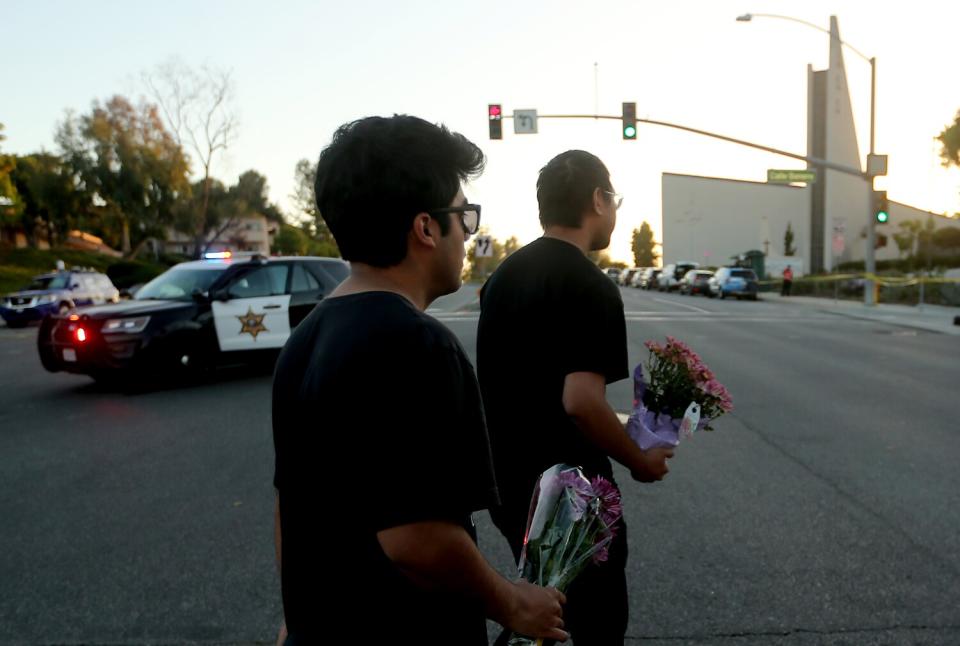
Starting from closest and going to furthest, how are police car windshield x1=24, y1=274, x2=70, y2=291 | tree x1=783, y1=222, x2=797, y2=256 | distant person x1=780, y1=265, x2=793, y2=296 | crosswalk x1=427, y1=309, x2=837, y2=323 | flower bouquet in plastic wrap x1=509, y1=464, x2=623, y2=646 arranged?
flower bouquet in plastic wrap x1=509, y1=464, x2=623, y2=646 < crosswalk x1=427, y1=309, x2=837, y2=323 < police car windshield x1=24, y1=274, x2=70, y2=291 < distant person x1=780, y1=265, x2=793, y2=296 < tree x1=783, y1=222, x2=797, y2=256

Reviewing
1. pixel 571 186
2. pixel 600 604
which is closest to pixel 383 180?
pixel 571 186

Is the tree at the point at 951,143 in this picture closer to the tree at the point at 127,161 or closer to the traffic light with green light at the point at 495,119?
the traffic light with green light at the point at 495,119

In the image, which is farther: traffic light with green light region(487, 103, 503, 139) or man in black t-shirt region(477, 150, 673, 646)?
traffic light with green light region(487, 103, 503, 139)

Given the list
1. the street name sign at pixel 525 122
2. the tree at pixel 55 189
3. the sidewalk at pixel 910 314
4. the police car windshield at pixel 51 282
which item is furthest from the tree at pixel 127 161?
the sidewalk at pixel 910 314

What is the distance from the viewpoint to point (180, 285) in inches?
450

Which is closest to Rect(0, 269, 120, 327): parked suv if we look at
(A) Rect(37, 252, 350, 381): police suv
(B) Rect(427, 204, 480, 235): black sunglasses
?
(A) Rect(37, 252, 350, 381): police suv

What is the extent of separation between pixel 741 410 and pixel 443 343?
25.9ft

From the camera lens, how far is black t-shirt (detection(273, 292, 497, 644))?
4.46ft

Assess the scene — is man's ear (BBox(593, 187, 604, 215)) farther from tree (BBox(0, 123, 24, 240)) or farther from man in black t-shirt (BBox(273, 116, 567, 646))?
tree (BBox(0, 123, 24, 240))

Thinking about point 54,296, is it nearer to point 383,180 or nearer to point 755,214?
point 383,180

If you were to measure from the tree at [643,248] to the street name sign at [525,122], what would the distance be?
20.3m

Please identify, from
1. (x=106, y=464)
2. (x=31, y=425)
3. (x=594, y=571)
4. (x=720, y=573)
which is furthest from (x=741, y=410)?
(x=31, y=425)

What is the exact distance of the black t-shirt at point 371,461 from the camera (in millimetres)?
1358

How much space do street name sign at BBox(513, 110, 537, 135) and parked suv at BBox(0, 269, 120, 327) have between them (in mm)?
12582
